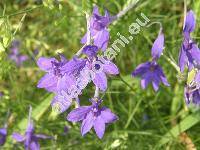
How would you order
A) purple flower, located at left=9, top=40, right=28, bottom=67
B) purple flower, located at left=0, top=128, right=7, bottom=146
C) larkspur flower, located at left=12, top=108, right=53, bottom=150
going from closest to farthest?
larkspur flower, located at left=12, top=108, right=53, bottom=150, purple flower, located at left=0, top=128, right=7, bottom=146, purple flower, located at left=9, top=40, right=28, bottom=67

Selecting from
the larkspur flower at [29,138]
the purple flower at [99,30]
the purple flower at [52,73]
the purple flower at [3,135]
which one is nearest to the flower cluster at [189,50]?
the purple flower at [99,30]

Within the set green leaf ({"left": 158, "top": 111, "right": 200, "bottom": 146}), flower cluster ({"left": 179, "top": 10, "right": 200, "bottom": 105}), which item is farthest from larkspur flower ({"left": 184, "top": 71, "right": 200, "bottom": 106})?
green leaf ({"left": 158, "top": 111, "right": 200, "bottom": 146})

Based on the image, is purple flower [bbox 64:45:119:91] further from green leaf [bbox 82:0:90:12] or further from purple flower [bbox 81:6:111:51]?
green leaf [bbox 82:0:90:12]

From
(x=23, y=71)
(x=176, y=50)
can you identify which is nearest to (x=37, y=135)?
(x=176, y=50)

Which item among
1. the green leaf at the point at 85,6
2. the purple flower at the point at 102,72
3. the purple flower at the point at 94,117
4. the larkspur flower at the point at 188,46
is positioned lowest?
the purple flower at the point at 94,117

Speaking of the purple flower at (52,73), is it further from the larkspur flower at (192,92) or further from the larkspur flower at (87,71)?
the larkspur flower at (192,92)

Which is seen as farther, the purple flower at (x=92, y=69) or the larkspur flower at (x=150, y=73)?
the larkspur flower at (x=150, y=73)
